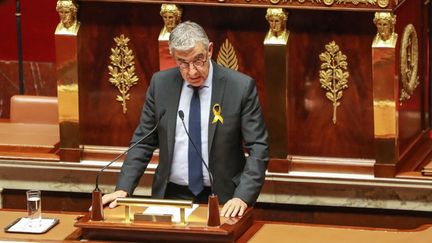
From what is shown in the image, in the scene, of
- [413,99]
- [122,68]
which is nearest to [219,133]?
[122,68]

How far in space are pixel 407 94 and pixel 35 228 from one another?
2225 mm

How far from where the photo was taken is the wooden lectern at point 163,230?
162 inches

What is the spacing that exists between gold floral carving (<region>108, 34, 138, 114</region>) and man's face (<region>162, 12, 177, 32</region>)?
0.25m

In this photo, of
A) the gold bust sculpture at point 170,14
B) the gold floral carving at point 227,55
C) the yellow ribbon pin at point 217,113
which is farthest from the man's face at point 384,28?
the yellow ribbon pin at point 217,113

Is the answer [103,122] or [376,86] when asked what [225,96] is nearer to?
[376,86]

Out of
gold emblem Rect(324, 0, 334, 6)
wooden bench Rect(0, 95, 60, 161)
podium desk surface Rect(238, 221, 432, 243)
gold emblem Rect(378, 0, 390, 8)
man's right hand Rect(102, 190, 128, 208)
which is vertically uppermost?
gold emblem Rect(324, 0, 334, 6)

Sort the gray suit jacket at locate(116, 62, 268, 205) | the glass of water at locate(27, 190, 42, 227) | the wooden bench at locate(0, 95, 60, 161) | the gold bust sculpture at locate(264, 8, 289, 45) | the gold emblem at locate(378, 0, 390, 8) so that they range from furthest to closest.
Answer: the wooden bench at locate(0, 95, 60, 161)
the gold bust sculpture at locate(264, 8, 289, 45)
the gold emblem at locate(378, 0, 390, 8)
the gray suit jacket at locate(116, 62, 268, 205)
the glass of water at locate(27, 190, 42, 227)

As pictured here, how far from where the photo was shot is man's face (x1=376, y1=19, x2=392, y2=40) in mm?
5449

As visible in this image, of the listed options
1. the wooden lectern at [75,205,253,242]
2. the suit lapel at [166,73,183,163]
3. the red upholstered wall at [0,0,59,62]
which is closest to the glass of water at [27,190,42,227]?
the wooden lectern at [75,205,253,242]

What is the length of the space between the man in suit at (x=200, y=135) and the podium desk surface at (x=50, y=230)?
241 mm

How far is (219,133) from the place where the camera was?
15.2 feet

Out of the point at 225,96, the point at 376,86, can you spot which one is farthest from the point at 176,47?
the point at 376,86

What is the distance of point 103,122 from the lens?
237 inches

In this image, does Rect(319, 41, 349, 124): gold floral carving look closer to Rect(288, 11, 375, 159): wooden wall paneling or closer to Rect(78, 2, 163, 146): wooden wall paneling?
Rect(288, 11, 375, 159): wooden wall paneling
